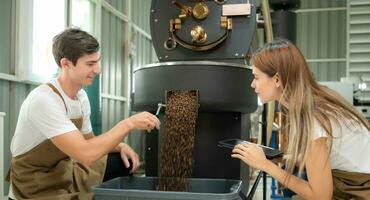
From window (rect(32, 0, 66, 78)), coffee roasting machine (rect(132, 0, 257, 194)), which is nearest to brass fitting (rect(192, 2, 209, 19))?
coffee roasting machine (rect(132, 0, 257, 194))

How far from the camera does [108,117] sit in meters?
4.14

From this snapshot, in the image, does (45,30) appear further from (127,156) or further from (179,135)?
(179,135)

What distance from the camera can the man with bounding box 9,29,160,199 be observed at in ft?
3.92

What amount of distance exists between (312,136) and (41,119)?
2.73 feet

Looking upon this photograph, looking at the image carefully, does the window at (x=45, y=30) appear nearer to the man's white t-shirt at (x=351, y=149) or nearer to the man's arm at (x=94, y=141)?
the man's arm at (x=94, y=141)

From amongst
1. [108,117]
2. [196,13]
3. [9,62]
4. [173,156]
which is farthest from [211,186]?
[108,117]

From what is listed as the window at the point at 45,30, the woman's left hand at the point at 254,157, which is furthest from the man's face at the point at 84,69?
the window at the point at 45,30

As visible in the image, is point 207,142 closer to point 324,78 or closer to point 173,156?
point 173,156

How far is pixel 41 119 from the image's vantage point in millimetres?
1204

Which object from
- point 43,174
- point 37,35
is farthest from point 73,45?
point 37,35

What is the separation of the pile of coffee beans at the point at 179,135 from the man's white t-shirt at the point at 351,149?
1.67ft

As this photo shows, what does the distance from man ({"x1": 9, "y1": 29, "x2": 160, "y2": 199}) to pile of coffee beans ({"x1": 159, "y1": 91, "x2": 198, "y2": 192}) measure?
Answer: 0.65ft

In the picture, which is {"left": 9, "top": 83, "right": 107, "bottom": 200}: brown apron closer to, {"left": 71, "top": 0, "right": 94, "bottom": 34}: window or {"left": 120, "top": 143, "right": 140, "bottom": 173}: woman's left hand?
{"left": 120, "top": 143, "right": 140, "bottom": 173}: woman's left hand

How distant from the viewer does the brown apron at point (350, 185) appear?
1.14 meters
